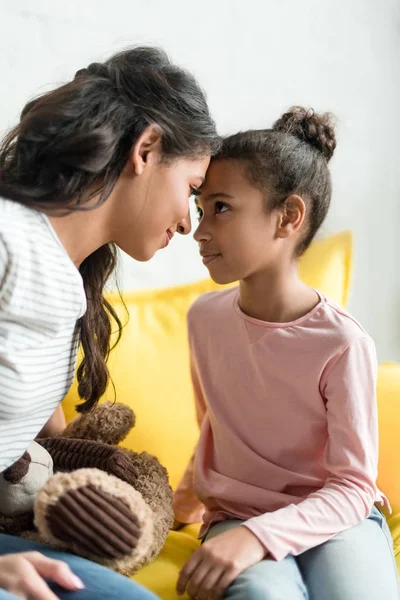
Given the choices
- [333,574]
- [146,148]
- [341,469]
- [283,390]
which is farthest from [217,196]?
[333,574]

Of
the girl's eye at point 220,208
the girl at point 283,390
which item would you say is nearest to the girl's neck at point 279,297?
the girl at point 283,390

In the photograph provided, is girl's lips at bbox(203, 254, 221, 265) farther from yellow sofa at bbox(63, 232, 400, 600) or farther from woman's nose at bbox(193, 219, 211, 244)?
yellow sofa at bbox(63, 232, 400, 600)

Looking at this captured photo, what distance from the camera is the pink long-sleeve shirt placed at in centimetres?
92

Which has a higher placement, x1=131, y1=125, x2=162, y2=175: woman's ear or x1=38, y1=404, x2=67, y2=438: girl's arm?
x1=131, y1=125, x2=162, y2=175: woman's ear

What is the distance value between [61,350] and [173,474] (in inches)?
15.4

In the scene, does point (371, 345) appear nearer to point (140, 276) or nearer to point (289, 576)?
point (289, 576)

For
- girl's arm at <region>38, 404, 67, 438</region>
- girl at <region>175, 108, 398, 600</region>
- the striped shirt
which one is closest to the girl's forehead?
girl at <region>175, 108, 398, 600</region>

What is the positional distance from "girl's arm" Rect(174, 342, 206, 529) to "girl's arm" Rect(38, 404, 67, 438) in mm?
203

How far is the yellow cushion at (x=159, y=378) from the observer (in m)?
1.17

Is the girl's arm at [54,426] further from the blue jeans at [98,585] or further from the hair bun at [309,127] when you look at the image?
the hair bun at [309,127]

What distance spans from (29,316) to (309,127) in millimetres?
480

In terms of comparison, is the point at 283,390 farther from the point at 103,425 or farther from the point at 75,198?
the point at 75,198

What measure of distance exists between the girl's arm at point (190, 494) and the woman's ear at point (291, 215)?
0.25 meters

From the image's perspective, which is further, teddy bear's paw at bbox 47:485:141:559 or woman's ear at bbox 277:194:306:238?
woman's ear at bbox 277:194:306:238
